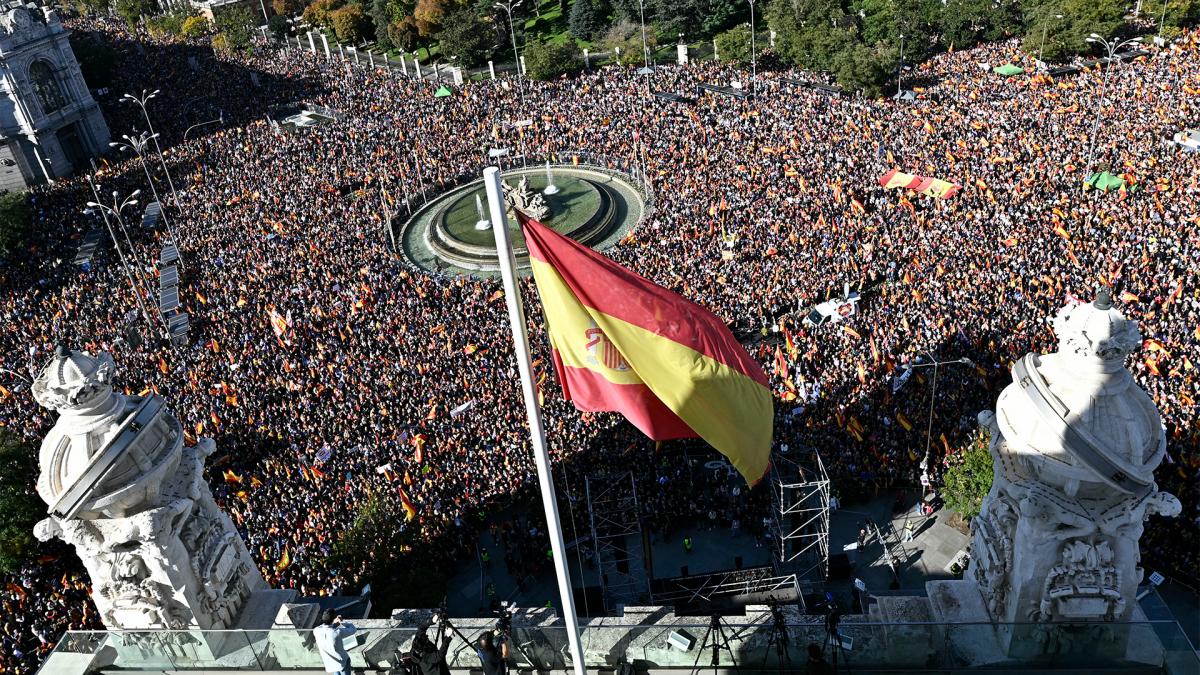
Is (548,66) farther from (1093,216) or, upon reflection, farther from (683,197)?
(1093,216)

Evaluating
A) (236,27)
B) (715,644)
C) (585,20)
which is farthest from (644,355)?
(236,27)

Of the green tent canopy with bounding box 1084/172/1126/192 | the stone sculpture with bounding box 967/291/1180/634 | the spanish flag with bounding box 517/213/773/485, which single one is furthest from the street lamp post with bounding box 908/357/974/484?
the green tent canopy with bounding box 1084/172/1126/192

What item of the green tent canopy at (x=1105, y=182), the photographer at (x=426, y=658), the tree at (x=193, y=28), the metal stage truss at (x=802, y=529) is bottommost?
the metal stage truss at (x=802, y=529)

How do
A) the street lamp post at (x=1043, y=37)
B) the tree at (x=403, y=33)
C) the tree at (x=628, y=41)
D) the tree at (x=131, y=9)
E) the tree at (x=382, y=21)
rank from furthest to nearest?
the tree at (x=131, y=9)
the tree at (x=382, y=21)
the tree at (x=403, y=33)
the tree at (x=628, y=41)
the street lamp post at (x=1043, y=37)

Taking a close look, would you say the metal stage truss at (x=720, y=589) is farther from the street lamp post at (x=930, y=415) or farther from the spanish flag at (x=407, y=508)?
the spanish flag at (x=407, y=508)

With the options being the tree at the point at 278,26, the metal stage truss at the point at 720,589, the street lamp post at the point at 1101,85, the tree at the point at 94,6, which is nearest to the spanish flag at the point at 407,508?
the metal stage truss at the point at 720,589

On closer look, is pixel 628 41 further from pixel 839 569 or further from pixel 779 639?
pixel 779 639
